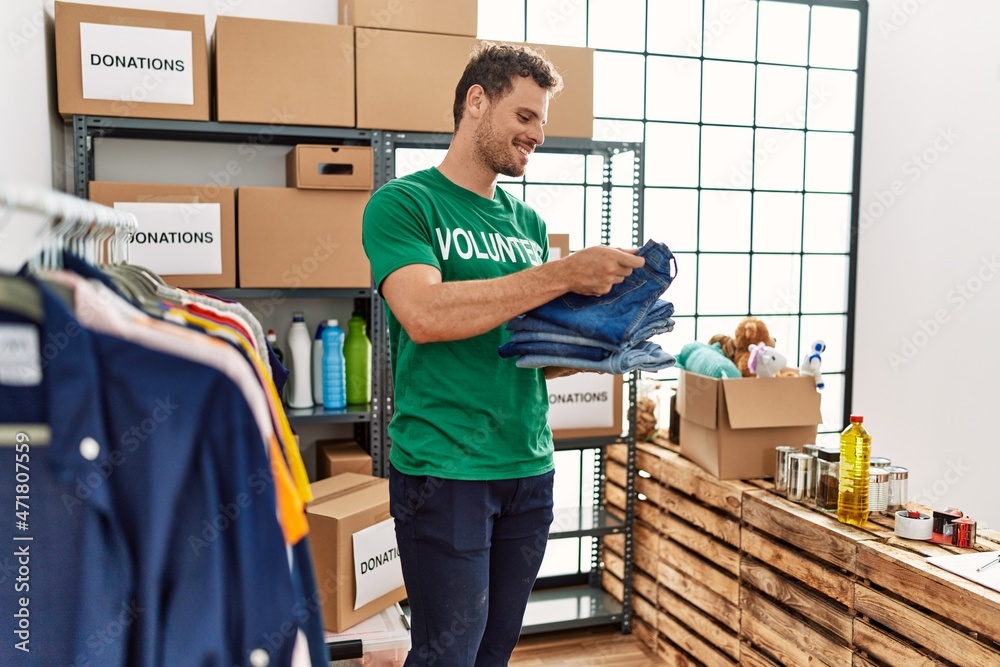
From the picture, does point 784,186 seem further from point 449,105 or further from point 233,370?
point 233,370

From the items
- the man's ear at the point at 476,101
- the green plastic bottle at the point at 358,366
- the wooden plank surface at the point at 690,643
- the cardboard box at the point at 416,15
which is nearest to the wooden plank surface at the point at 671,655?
the wooden plank surface at the point at 690,643

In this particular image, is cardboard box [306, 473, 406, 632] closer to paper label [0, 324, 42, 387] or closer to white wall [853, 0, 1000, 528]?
paper label [0, 324, 42, 387]

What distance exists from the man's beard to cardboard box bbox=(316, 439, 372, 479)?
1.40 metres

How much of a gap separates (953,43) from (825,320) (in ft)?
4.35

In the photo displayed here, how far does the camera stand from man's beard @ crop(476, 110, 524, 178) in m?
1.61

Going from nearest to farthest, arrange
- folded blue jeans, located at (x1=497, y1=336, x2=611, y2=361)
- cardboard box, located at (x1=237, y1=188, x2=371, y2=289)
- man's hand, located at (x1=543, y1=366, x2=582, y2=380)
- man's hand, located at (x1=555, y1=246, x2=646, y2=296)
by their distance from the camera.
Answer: man's hand, located at (x1=555, y1=246, x2=646, y2=296) → folded blue jeans, located at (x1=497, y1=336, x2=611, y2=361) → man's hand, located at (x1=543, y1=366, x2=582, y2=380) → cardboard box, located at (x1=237, y1=188, x2=371, y2=289)

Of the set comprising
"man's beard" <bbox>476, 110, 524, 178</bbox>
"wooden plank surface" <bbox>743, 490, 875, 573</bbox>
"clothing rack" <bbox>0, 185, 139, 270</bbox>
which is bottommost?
"wooden plank surface" <bbox>743, 490, 875, 573</bbox>

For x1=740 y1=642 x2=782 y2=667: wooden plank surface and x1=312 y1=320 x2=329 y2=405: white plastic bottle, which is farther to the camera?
x1=312 y1=320 x2=329 y2=405: white plastic bottle

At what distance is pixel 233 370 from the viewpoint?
830 mm

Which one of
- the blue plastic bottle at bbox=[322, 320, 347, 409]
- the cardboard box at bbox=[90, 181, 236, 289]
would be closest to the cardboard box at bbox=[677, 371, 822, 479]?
the blue plastic bottle at bbox=[322, 320, 347, 409]

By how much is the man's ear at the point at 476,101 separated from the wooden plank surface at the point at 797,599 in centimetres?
163

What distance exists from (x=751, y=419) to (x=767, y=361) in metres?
0.20

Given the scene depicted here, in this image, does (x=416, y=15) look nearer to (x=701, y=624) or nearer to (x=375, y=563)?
(x=375, y=563)

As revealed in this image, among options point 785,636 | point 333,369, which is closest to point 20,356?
point 333,369
